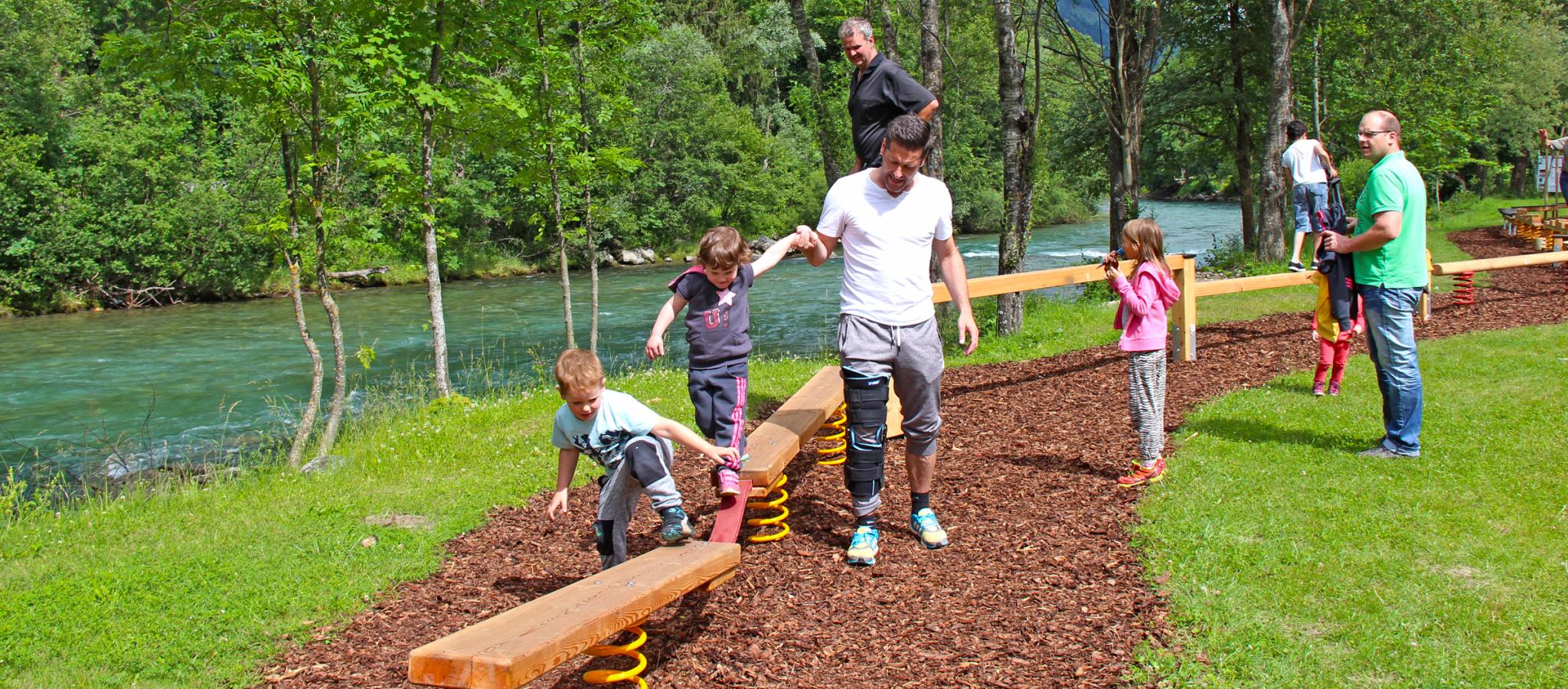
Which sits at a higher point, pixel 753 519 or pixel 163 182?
pixel 163 182

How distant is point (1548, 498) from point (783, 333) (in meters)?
13.4

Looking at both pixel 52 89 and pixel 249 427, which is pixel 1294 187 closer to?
pixel 249 427

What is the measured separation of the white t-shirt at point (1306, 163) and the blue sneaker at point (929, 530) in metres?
7.76

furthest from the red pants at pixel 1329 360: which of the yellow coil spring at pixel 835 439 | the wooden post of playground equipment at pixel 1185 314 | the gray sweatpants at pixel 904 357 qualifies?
the gray sweatpants at pixel 904 357

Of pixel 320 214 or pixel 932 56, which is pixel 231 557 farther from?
pixel 932 56

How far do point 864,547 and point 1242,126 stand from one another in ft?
72.1

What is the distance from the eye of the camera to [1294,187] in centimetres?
1080

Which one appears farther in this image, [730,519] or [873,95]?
[873,95]

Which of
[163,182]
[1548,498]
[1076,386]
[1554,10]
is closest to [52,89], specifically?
Result: [163,182]

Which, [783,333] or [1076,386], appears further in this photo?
[783,333]

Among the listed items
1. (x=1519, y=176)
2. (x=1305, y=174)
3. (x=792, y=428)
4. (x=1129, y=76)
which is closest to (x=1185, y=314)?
(x=1305, y=174)

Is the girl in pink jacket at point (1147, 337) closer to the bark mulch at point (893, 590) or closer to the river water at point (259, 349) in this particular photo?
the bark mulch at point (893, 590)

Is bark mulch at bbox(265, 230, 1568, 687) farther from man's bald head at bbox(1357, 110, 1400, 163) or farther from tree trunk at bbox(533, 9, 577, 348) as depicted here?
tree trunk at bbox(533, 9, 577, 348)

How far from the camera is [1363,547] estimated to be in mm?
4309
